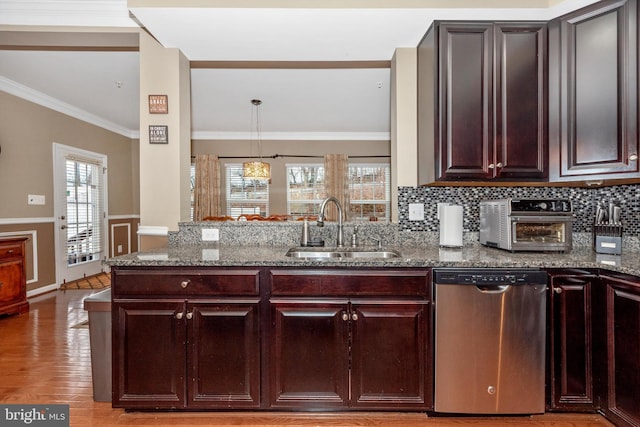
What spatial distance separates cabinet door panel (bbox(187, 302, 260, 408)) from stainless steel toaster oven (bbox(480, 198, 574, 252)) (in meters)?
1.58

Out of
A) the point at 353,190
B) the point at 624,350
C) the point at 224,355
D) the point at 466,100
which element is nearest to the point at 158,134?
Result: the point at 224,355

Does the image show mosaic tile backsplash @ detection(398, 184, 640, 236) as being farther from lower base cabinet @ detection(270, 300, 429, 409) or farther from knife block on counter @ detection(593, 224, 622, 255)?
lower base cabinet @ detection(270, 300, 429, 409)

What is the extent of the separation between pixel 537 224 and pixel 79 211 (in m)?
5.91

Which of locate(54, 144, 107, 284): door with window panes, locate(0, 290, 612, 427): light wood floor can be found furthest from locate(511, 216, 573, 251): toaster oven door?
locate(54, 144, 107, 284): door with window panes

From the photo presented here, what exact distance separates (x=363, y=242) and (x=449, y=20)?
1.56m

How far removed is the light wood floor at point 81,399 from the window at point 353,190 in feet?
14.4

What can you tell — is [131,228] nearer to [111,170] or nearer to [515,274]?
[111,170]

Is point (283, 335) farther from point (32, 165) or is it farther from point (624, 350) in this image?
point (32, 165)

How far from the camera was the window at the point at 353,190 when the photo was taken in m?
6.74

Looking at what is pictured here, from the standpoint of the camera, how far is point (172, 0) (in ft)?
6.27

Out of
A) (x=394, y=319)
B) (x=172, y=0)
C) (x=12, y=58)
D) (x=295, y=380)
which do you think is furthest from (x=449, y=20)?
(x=12, y=58)

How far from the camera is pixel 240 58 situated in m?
2.49

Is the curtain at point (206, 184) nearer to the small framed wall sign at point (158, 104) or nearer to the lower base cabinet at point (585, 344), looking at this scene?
the small framed wall sign at point (158, 104)

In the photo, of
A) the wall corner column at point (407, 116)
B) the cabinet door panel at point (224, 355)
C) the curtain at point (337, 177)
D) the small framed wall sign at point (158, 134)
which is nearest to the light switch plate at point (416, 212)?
the wall corner column at point (407, 116)
